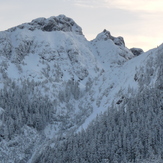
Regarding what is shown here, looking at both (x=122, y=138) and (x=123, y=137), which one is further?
(x=122, y=138)

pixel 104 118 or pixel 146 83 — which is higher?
pixel 146 83

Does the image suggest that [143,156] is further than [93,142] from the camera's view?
No

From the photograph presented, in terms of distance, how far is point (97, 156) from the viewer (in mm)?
154375

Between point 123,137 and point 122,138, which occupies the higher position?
point 123,137

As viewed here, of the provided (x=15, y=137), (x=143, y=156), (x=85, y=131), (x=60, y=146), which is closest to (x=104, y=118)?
(x=85, y=131)

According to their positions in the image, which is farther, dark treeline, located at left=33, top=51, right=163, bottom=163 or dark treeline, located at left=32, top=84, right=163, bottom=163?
dark treeline, located at left=32, top=84, right=163, bottom=163

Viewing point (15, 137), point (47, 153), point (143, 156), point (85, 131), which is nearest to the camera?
point (143, 156)

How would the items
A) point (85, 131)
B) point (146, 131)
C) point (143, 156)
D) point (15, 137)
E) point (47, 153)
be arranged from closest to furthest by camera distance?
point (143, 156) → point (146, 131) → point (47, 153) → point (85, 131) → point (15, 137)

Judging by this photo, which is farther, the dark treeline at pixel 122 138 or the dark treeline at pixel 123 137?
the dark treeline at pixel 122 138

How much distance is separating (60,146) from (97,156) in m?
23.7

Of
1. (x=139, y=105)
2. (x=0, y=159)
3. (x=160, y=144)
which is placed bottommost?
(x=0, y=159)

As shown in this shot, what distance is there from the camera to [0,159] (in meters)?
179

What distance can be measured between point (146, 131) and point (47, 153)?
4881 centimetres

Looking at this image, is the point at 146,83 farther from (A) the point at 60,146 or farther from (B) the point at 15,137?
(B) the point at 15,137
